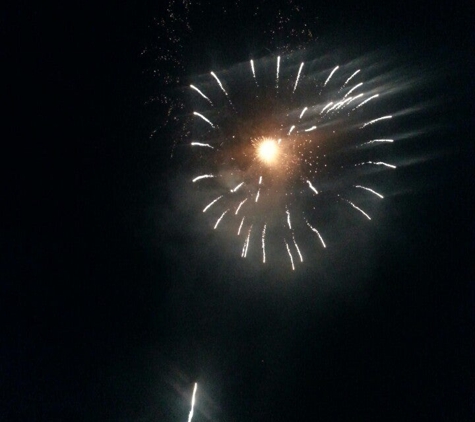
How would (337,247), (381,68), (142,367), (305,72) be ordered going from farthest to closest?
(142,367) → (337,247) → (381,68) → (305,72)

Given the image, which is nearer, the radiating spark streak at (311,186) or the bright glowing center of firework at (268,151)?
the bright glowing center of firework at (268,151)

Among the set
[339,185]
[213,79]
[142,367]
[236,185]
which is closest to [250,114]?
[213,79]

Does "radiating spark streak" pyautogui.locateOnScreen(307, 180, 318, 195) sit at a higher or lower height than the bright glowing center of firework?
lower

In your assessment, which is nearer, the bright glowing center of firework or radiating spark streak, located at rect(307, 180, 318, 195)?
the bright glowing center of firework

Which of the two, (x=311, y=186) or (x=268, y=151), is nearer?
(x=268, y=151)

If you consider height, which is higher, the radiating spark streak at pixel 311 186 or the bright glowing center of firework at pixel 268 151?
the bright glowing center of firework at pixel 268 151

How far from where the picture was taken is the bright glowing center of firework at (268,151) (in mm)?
2699

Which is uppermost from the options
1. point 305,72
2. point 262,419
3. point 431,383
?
point 305,72

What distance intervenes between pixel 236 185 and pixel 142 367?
7.07ft

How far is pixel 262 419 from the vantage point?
153 inches

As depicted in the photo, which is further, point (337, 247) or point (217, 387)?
point (217, 387)

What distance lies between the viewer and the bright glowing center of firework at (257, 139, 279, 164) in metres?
2.70

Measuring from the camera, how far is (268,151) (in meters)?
2.74

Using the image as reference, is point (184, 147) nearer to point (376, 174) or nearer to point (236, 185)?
point (236, 185)
